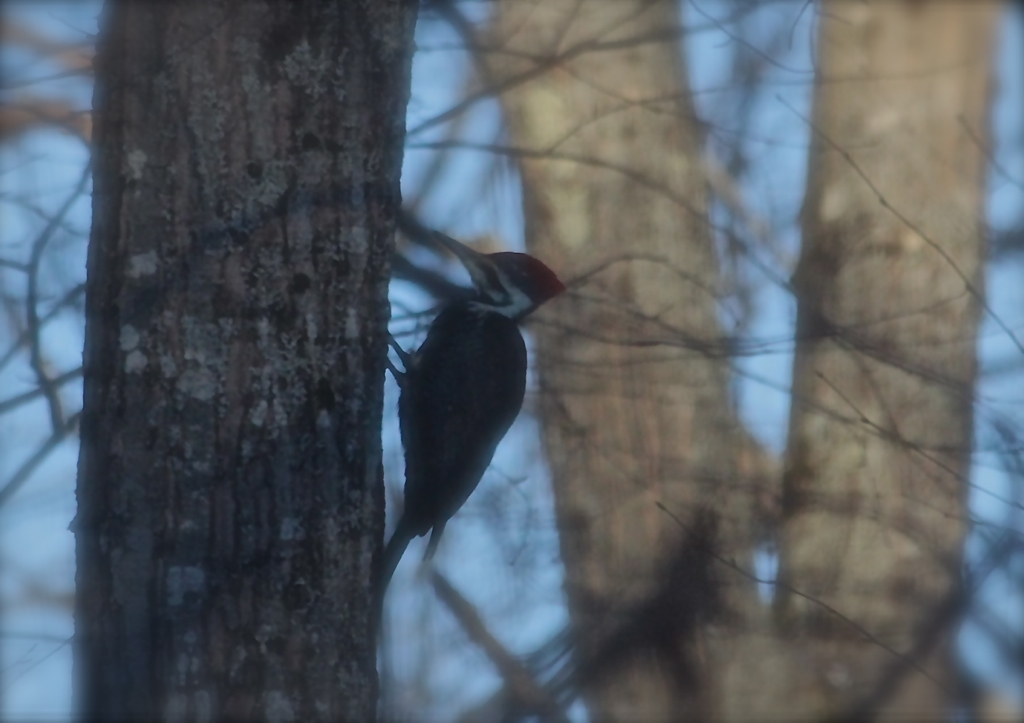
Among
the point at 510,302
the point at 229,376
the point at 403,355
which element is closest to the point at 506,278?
the point at 510,302

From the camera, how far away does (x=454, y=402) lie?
3648 millimetres

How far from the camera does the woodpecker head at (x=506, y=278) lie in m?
3.92

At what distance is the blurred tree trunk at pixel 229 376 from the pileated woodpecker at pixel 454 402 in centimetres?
98

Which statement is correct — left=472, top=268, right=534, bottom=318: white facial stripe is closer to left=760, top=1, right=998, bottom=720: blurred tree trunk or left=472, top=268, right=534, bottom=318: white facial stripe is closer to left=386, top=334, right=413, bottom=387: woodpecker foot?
left=386, top=334, right=413, bottom=387: woodpecker foot

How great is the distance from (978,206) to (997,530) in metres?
1.73

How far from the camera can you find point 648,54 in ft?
16.3

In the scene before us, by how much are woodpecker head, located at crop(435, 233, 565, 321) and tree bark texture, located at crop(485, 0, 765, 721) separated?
0.94ft

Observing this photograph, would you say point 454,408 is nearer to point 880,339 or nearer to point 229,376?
point 229,376

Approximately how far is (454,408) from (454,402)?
2 centimetres

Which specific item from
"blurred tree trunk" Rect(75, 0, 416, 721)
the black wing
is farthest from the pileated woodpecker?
"blurred tree trunk" Rect(75, 0, 416, 721)

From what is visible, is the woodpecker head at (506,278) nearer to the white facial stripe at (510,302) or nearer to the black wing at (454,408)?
the white facial stripe at (510,302)

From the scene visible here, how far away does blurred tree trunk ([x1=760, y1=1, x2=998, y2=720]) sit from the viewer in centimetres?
428

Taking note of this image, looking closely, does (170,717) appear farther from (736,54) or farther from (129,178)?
A: (736,54)

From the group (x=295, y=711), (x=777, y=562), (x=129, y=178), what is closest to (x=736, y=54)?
(x=777, y=562)
